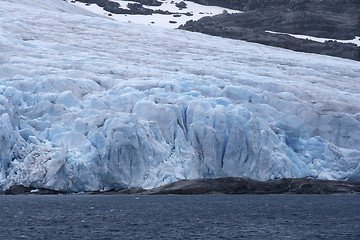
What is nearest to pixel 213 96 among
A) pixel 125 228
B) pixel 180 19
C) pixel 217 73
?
pixel 217 73

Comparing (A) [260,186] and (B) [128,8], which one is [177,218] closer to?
(A) [260,186]

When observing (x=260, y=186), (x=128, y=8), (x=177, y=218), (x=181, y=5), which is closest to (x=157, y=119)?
(x=260, y=186)

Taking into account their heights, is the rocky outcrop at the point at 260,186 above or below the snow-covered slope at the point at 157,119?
below

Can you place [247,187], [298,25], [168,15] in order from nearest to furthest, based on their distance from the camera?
1. [247,187]
2. [298,25]
3. [168,15]

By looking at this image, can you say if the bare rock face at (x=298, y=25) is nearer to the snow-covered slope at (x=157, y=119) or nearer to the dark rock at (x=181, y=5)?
the dark rock at (x=181, y=5)

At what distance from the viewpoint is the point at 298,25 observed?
66.3 m

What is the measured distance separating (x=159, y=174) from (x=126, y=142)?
203 centimetres

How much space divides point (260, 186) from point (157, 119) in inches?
223

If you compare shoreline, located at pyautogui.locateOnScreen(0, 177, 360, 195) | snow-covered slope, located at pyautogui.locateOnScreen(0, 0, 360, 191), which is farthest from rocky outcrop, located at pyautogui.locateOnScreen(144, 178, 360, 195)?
snow-covered slope, located at pyautogui.locateOnScreen(0, 0, 360, 191)

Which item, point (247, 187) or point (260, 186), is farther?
point (247, 187)

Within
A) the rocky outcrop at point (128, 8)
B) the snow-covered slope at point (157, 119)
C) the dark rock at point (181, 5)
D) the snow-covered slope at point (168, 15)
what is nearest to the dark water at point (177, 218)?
the snow-covered slope at point (157, 119)

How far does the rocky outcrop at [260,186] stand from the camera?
101 feet

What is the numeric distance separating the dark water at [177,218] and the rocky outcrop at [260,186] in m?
0.60

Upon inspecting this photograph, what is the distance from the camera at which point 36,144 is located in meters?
30.1
